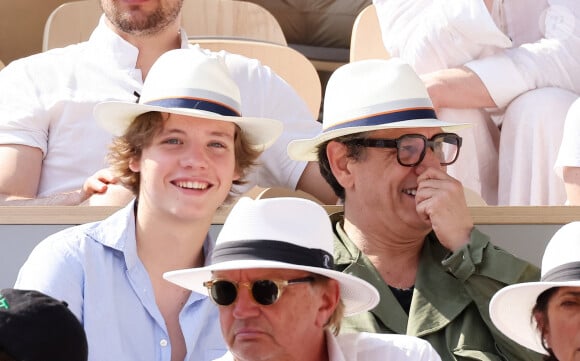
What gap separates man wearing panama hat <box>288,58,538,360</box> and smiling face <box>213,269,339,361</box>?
0.49 meters

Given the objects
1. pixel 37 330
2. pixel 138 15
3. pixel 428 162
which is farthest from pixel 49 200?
pixel 37 330

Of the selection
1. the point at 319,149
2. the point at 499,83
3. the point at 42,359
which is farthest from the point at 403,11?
the point at 42,359

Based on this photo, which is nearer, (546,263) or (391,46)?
(546,263)

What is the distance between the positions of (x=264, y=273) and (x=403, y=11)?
1.97 metres

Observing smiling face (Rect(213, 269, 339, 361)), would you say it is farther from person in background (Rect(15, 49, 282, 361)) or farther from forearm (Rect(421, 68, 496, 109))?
forearm (Rect(421, 68, 496, 109))

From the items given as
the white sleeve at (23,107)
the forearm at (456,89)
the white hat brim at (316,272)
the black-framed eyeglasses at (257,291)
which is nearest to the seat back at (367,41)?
the forearm at (456,89)

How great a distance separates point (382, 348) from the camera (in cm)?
312

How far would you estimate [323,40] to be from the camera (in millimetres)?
6145

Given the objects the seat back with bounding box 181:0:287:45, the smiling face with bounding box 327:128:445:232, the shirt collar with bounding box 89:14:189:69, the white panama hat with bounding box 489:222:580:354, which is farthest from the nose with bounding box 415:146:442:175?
the seat back with bounding box 181:0:287:45

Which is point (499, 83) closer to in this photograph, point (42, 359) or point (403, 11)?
point (403, 11)

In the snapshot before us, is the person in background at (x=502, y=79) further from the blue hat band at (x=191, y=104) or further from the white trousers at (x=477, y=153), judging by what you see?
the blue hat band at (x=191, y=104)

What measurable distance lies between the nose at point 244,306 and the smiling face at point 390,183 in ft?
2.83

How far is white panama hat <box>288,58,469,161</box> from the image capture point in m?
3.70

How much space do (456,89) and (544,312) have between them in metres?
1.49
